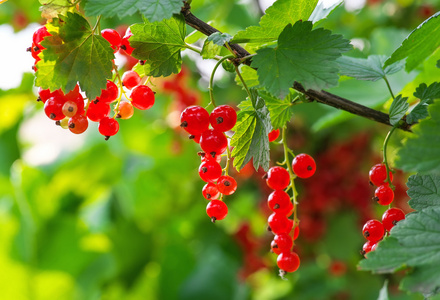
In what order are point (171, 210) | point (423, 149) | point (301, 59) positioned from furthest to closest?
point (171, 210)
point (301, 59)
point (423, 149)

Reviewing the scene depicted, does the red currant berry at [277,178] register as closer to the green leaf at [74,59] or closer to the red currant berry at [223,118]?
the red currant berry at [223,118]

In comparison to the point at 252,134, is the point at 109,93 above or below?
above

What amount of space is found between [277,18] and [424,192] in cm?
29

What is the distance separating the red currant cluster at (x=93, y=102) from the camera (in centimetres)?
58

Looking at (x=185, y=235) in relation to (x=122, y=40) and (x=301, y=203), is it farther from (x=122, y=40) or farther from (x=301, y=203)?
(x=122, y=40)

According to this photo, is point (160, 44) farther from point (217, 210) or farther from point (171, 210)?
point (171, 210)

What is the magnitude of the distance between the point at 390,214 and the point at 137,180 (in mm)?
1807

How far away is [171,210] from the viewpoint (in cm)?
219

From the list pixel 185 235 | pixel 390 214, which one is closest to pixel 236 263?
pixel 185 235

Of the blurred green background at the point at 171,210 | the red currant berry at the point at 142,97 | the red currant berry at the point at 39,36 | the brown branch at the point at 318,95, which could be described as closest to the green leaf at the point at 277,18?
the brown branch at the point at 318,95

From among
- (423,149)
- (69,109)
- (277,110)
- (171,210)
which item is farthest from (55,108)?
(171,210)

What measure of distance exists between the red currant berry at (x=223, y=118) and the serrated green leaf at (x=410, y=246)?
0.73 ft

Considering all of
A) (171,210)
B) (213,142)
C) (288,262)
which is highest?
(213,142)

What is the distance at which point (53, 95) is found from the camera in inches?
23.7
